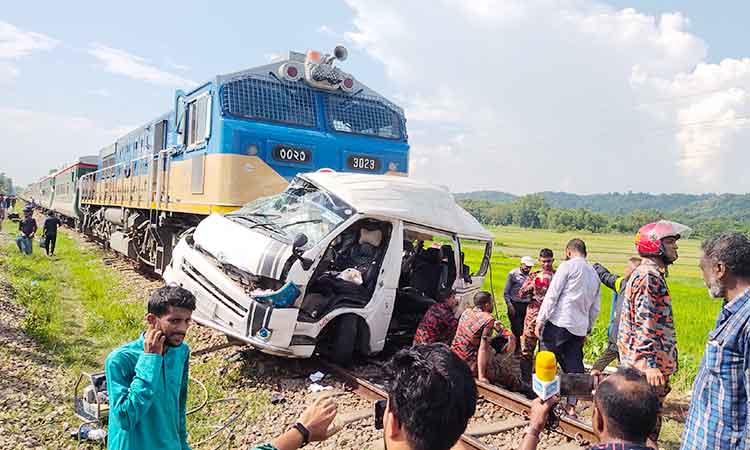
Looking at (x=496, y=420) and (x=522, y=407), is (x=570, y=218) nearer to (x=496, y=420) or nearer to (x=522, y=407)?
(x=522, y=407)

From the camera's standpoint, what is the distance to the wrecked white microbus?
18.6ft

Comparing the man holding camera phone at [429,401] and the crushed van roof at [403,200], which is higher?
the crushed van roof at [403,200]

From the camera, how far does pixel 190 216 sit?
33.2ft

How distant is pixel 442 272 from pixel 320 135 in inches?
113

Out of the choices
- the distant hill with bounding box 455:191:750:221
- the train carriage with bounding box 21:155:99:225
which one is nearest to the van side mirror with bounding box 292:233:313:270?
the train carriage with bounding box 21:155:99:225

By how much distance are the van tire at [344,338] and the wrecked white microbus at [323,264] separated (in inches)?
0.4

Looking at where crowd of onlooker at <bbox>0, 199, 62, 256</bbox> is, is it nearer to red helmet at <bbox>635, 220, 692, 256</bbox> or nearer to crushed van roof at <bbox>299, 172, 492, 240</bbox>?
crushed van roof at <bbox>299, 172, 492, 240</bbox>

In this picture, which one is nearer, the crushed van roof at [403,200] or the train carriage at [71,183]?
the crushed van roof at [403,200]

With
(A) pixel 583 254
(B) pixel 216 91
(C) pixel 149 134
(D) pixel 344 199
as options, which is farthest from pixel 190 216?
(A) pixel 583 254

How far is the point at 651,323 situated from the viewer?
381 centimetres

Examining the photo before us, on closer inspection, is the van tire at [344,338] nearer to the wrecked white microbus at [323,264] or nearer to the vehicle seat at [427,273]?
the wrecked white microbus at [323,264]

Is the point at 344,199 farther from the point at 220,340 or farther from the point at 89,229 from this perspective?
the point at 89,229

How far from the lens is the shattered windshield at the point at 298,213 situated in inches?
244

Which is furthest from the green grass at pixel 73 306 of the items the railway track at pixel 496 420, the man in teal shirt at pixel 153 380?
the man in teal shirt at pixel 153 380
